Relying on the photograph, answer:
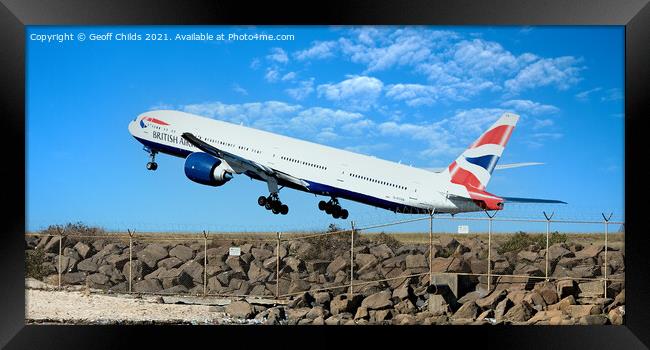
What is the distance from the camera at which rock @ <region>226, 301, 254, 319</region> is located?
14.9 m

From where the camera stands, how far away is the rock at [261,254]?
53.6ft

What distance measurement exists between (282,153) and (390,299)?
3685mm

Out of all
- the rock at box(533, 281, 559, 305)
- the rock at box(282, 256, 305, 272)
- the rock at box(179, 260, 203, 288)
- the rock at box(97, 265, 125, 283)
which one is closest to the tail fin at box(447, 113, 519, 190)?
the rock at box(533, 281, 559, 305)

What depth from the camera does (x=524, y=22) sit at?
13289 millimetres

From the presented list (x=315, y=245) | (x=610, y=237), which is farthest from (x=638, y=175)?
(x=315, y=245)

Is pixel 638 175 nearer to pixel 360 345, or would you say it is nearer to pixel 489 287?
pixel 489 287

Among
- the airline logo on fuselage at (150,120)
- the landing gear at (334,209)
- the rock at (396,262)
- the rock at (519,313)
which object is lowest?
the rock at (519,313)

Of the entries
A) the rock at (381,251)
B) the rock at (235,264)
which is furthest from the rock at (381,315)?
the rock at (235,264)

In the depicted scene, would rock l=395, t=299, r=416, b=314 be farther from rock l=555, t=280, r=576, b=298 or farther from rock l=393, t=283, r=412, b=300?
rock l=555, t=280, r=576, b=298

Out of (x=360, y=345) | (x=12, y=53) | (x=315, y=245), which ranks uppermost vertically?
(x=12, y=53)

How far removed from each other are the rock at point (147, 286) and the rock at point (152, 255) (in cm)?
62

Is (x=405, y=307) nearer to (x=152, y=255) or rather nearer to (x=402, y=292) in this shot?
(x=402, y=292)

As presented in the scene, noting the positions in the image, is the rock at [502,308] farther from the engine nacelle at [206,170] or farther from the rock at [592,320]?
the engine nacelle at [206,170]

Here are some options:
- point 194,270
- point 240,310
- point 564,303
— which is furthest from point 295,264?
point 564,303
